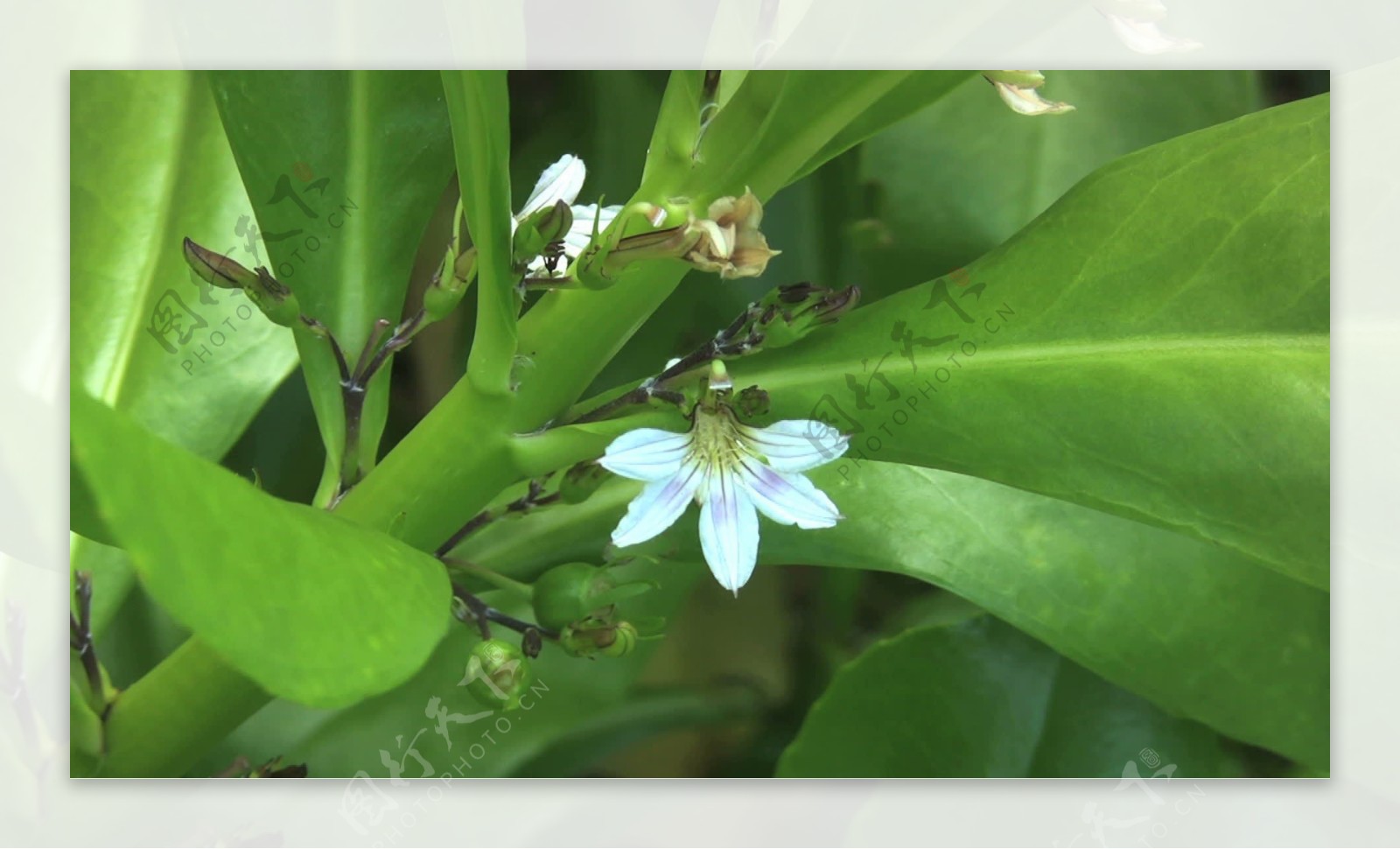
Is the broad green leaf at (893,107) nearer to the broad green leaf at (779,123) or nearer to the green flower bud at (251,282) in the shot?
the broad green leaf at (779,123)

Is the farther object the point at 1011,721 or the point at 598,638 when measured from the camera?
the point at 1011,721

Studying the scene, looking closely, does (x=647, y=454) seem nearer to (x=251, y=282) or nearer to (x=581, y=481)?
(x=581, y=481)

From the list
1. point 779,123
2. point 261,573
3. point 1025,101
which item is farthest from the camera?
point 1025,101

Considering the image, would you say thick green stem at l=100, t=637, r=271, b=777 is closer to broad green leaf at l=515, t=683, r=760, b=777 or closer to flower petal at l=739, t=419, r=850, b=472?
broad green leaf at l=515, t=683, r=760, b=777

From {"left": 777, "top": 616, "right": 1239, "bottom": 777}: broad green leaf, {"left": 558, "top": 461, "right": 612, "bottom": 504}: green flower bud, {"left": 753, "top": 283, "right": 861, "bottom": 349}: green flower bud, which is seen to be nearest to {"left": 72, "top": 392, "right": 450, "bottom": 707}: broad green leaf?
{"left": 558, "top": 461, "right": 612, "bottom": 504}: green flower bud

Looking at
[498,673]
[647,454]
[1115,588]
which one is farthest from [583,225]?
[1115,588]
